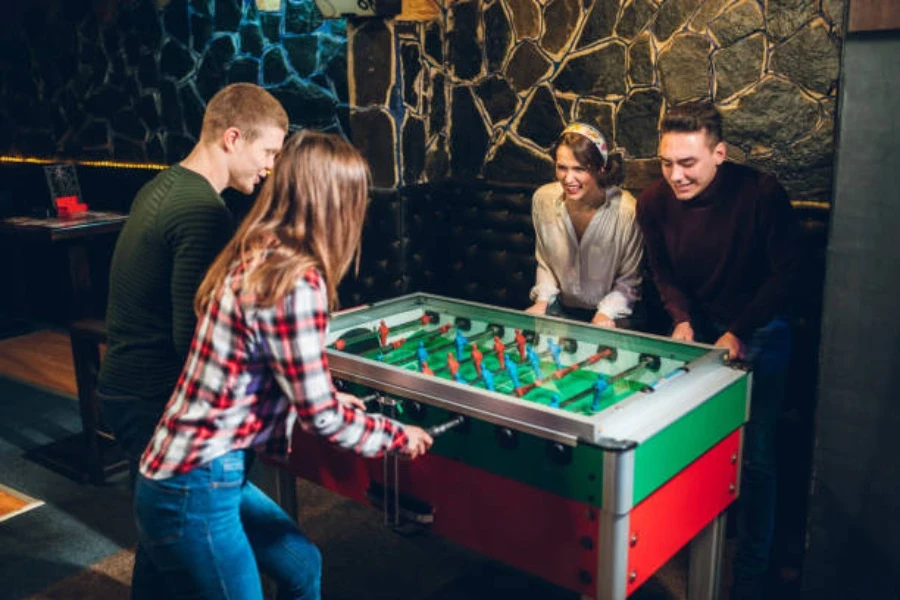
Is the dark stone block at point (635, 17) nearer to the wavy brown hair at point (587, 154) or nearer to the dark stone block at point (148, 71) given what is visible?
the wavy brown hair at point (587, 154)

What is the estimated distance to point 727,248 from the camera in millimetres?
3205

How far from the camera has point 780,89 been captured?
367cm

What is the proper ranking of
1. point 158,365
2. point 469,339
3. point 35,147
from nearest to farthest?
point 158,365, point 469,339, point 35,147

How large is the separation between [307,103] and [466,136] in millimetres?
1121

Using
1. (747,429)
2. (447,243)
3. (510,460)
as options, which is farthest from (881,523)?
(447,243)

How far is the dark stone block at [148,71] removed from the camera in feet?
21.0

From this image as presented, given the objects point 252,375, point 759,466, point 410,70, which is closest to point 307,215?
point 252,375

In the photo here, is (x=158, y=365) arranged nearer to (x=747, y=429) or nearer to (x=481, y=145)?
(x=747, y=429)

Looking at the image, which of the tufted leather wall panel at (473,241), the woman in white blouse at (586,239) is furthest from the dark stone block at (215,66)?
the woman in white blouse at (586,239)

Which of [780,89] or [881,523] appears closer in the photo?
[881,523]

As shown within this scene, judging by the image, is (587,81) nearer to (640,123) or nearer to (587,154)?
(640,123)

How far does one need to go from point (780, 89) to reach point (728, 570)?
6.95 feet

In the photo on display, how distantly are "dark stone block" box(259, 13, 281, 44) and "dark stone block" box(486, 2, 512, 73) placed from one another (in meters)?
1.54

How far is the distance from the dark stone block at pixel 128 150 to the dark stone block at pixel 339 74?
2.35 meters
